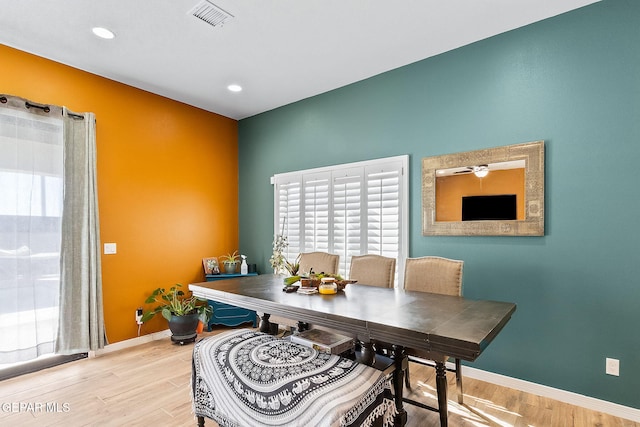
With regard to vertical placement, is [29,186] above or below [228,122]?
below

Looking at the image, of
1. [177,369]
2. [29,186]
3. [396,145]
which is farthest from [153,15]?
[177,369]

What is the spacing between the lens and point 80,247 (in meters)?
3.31

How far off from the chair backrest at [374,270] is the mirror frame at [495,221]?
564 mm

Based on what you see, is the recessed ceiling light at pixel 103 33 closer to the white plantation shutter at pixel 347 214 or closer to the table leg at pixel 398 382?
the white plantation shutter at pixel 347 214

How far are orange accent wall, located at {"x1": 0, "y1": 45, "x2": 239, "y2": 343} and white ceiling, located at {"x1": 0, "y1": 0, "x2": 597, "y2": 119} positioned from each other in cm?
23

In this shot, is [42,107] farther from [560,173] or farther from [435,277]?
[560,173]

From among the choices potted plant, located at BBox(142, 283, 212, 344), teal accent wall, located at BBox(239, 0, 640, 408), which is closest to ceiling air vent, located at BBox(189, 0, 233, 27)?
teal accent wall, located at BBox(239, 0, 640, 408)

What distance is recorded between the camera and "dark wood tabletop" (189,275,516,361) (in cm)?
143

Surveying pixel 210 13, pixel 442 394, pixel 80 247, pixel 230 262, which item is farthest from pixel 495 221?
pixel 80 247

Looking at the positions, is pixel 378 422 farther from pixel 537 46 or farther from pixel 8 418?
pixel 537 46

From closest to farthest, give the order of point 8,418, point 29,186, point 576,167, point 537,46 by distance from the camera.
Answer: point 8,418 < point 576,167 < point 537,46 < point 29,186

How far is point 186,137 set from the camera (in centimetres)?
436

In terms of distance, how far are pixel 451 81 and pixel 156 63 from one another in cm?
283

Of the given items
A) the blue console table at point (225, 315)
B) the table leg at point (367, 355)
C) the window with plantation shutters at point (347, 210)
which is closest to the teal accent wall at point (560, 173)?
the window with plantation shutters at point (347, 210)
